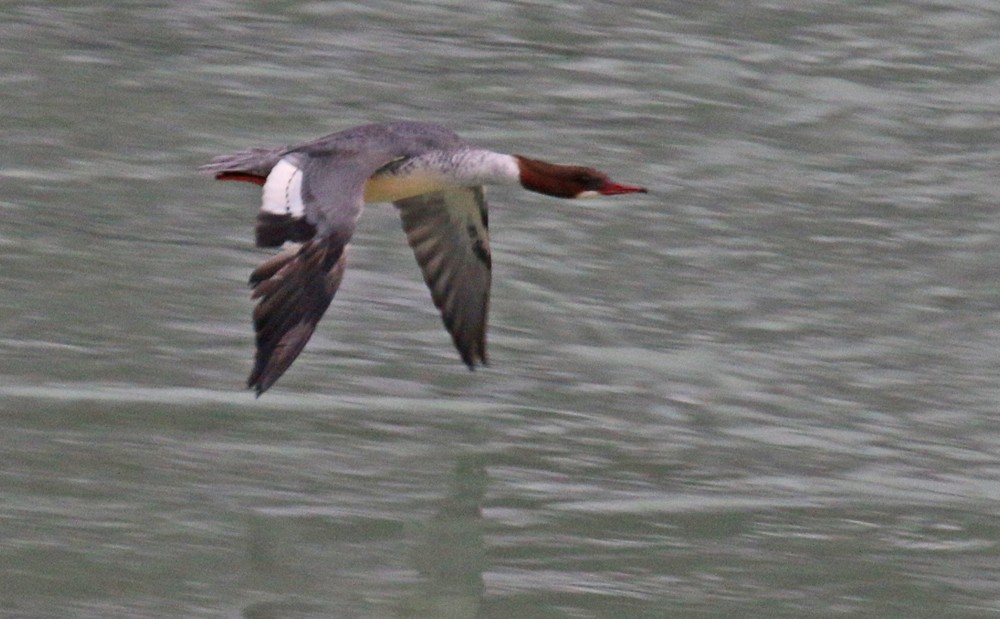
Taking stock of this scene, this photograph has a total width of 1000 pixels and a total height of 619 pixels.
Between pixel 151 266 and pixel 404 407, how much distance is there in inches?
64.0

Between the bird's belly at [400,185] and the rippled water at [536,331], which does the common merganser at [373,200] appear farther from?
the rippled water at [536,331]

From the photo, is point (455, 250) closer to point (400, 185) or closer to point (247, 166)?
point (400, 185)

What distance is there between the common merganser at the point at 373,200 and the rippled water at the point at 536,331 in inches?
13.5

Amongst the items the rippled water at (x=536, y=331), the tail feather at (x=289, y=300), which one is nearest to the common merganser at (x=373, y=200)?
the tail feather at (x=289, y=300)

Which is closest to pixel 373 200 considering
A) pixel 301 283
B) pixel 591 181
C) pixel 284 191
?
pixel 591 181

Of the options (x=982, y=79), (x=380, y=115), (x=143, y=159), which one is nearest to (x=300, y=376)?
(x=143, y=159)

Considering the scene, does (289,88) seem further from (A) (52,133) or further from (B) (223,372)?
(B) (223,372)

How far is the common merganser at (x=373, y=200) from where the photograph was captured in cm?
658

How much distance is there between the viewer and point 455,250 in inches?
321

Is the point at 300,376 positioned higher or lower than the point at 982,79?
lower

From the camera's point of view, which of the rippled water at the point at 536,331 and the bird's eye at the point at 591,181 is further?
the bird's eye at the point at 591,181

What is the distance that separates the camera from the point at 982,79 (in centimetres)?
1170

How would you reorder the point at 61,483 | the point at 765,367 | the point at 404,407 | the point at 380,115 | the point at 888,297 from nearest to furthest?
the point at 61,483
the point at 404,407
the point at 765,367
the point at 888,297
the point at 380,115

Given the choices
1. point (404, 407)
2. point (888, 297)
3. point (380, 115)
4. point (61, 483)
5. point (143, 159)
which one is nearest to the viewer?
point (61, 483)
